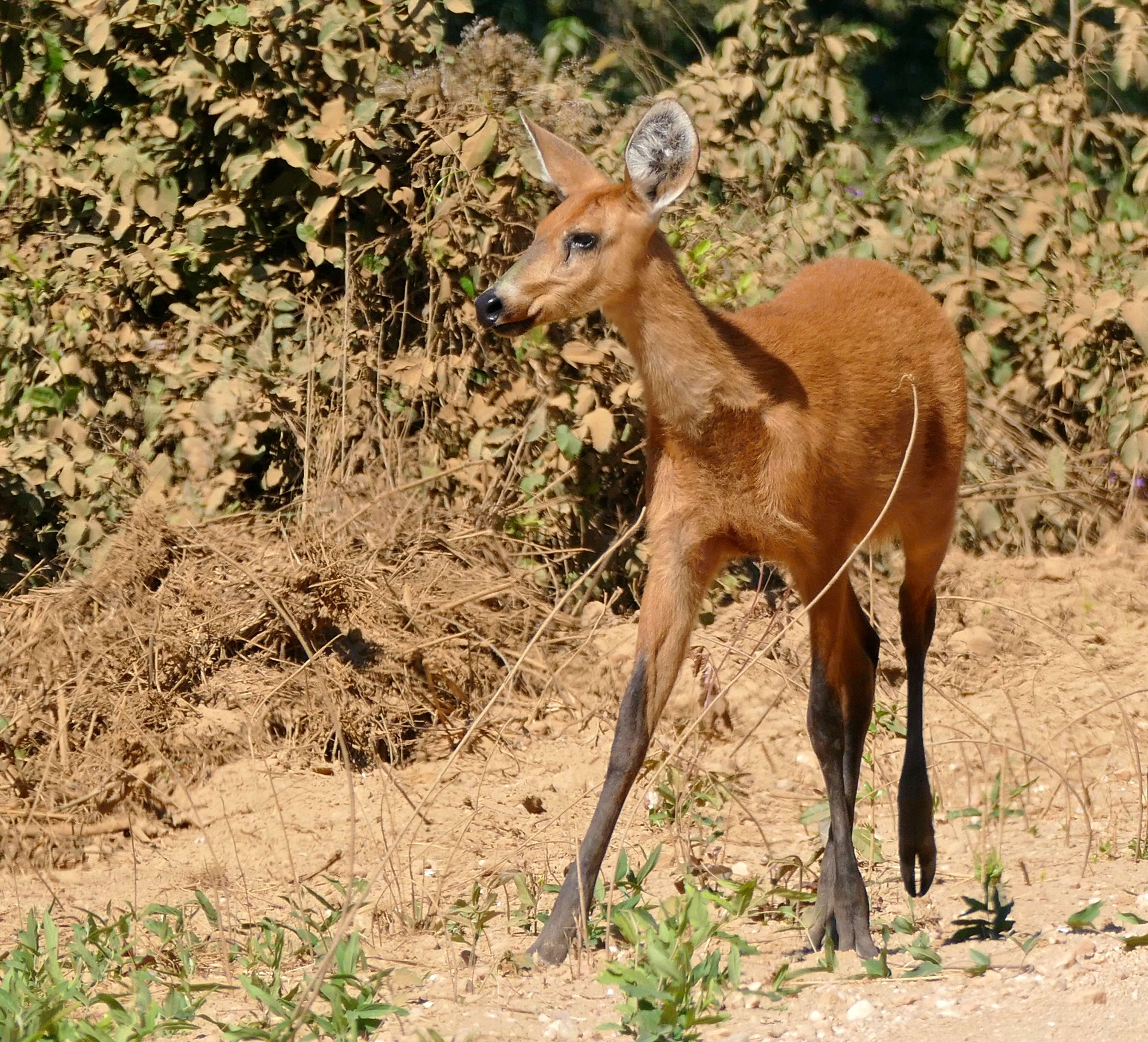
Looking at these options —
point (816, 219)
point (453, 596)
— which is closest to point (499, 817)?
point (453, 596)

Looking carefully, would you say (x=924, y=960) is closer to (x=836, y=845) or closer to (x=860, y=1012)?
(x=860, y=1012)

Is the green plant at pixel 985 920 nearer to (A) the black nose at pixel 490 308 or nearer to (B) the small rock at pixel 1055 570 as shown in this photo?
(A) the black nose at pixel 490 308

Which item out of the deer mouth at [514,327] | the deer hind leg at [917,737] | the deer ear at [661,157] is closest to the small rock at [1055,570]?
the deer hind leg at [917,737]

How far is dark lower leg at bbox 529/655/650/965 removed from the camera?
168 inches

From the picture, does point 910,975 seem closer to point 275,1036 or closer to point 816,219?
point 275,1036

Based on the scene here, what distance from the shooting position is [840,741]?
469 cm

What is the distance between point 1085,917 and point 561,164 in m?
2.70

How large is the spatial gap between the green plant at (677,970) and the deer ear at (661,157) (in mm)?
1924

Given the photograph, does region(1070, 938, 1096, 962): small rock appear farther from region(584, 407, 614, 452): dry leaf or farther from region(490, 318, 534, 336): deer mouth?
region(584, 407, 614, 452): dry leaf

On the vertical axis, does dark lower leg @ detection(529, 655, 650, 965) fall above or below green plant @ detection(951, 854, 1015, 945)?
above

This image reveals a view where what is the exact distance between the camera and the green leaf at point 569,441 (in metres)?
7.07

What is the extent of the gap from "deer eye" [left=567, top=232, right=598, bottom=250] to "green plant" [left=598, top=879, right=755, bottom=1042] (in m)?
1.78

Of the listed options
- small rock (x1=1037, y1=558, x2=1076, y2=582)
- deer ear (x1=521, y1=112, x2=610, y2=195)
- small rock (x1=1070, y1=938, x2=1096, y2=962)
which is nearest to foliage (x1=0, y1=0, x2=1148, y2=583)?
small rock (x1=1037, y1=558, x2=1076, y2=582)

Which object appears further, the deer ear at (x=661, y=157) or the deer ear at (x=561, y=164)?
the deer ear at (x=561, y=164)
